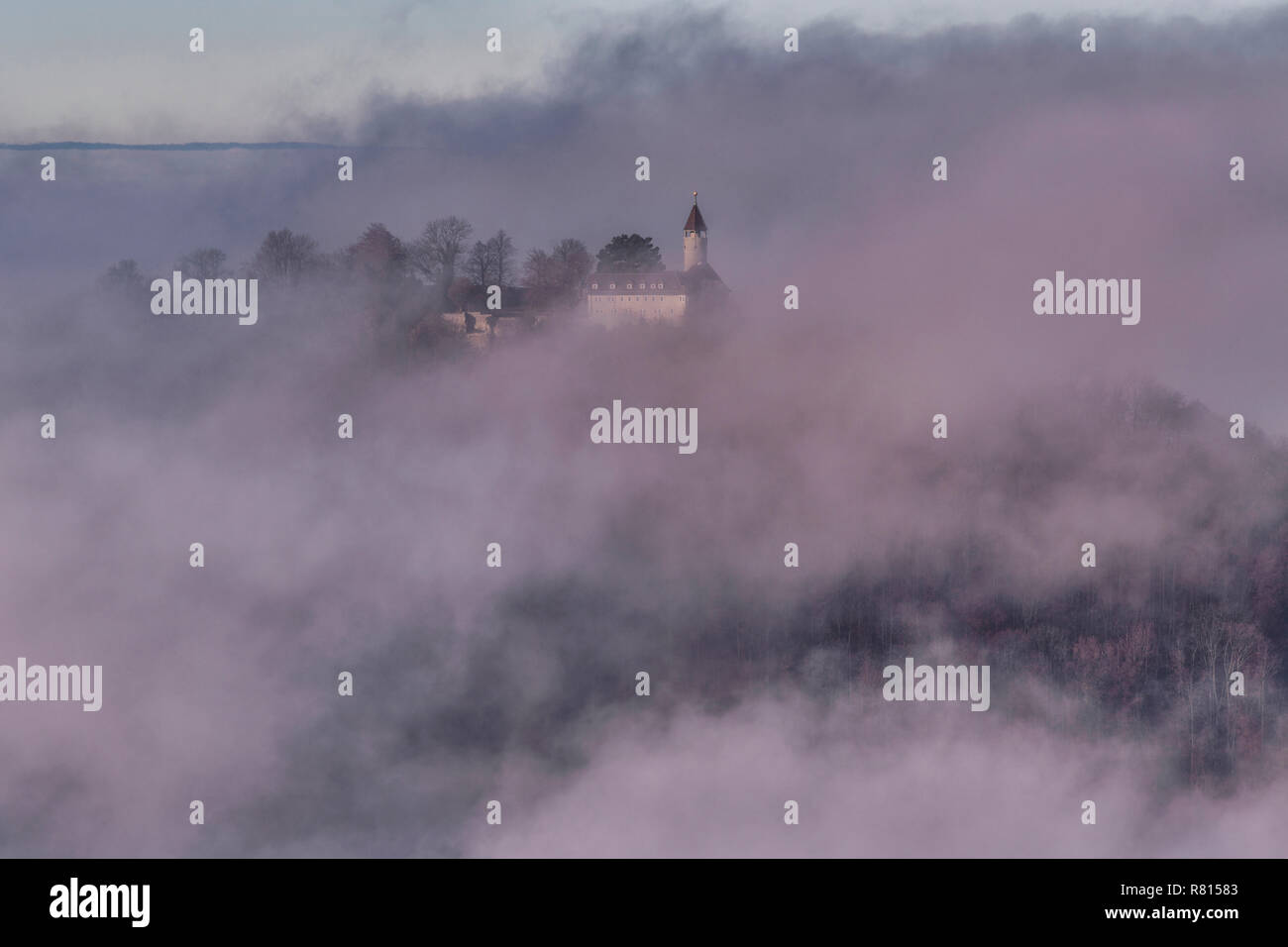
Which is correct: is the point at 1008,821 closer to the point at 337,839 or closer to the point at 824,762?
the point at 824,762

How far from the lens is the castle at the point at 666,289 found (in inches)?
3583

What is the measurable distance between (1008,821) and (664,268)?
41.0 meters

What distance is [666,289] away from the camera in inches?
3590

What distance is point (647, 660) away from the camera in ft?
314

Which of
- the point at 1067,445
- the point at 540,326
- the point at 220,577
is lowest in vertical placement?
the point at 220,577

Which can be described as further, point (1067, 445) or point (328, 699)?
point (1067, 445)

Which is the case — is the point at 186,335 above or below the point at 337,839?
above

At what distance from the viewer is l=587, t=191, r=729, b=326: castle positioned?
91.0 metres

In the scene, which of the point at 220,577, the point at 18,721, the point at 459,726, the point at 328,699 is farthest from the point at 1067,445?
the point at 18,721

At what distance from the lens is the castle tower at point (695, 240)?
90.7m

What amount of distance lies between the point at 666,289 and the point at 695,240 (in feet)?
12.1

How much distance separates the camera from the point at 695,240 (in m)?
91.0

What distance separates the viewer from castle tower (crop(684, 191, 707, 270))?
9069 centimetres
